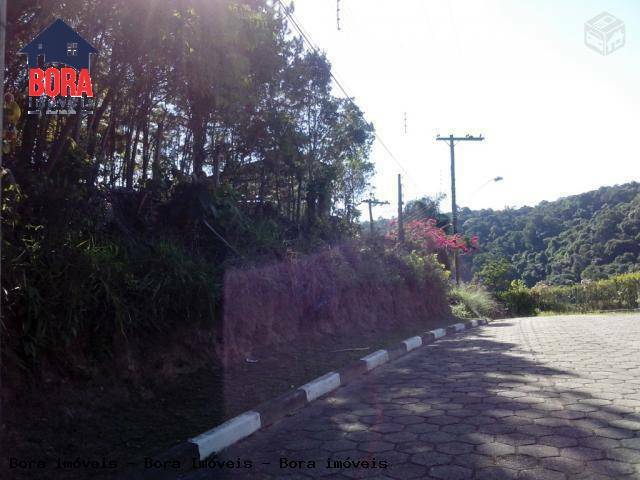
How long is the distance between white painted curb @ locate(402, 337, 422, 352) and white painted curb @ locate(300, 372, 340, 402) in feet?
10.6

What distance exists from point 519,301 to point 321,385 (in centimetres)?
2821

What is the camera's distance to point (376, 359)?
765 cm

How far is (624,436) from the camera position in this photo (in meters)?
3.98

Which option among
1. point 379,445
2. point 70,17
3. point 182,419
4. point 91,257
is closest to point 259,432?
point 182,419

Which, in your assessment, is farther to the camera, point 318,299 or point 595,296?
point 595,296

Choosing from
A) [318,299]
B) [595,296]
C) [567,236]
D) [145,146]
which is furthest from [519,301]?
[145,146]

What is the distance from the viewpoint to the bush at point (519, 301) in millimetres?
31094

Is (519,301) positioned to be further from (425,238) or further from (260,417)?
(260,417)

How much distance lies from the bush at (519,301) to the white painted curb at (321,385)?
26.9m

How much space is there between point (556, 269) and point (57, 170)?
43550 millimetres

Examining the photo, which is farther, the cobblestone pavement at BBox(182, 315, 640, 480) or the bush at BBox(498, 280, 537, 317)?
the bush at BBox(498, 280, 537, 317)

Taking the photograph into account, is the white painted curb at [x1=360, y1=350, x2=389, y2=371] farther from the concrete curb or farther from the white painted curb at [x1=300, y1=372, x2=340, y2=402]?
the white painted curb at [x1=300, y1=372, x2=340, y2=402]

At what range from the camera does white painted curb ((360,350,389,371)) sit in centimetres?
737

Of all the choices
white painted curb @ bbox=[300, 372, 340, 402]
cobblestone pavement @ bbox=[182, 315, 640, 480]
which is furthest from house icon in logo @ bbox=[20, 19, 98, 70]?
cobblestone pavement @ bbox=[182, 315, 640, 480]
